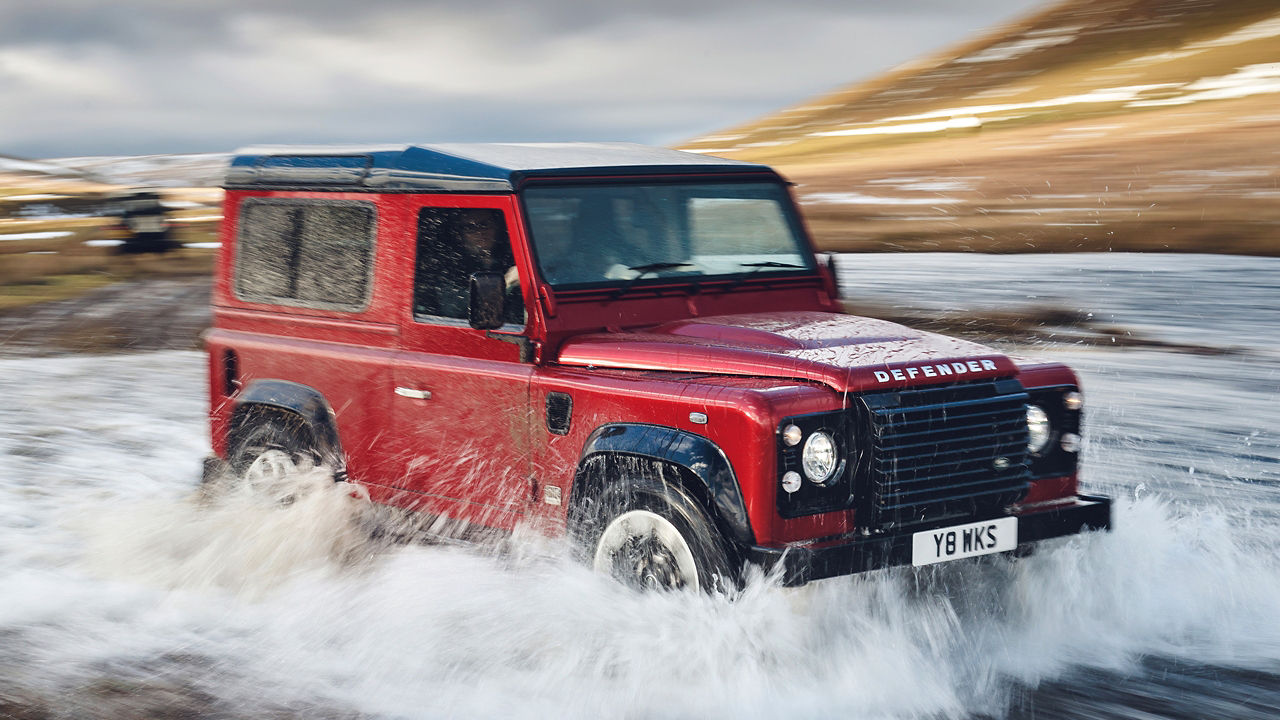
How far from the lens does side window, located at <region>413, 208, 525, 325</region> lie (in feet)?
17.5

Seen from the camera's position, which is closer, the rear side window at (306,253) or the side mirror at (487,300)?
the side mirror at (487,300)

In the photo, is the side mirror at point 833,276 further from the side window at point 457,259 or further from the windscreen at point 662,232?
A: the side window at point 457,259

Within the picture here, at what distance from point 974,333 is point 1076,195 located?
1558cm

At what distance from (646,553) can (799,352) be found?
89cm

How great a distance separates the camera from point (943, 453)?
4.56 meters

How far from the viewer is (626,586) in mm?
4715

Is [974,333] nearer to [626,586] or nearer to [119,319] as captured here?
[626,586]

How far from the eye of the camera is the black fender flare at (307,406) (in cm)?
A: 611

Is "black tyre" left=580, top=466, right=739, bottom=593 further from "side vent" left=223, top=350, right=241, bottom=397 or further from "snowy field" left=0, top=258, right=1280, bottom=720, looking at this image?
"side vent" left=223, top=350, right=241, bottom=397

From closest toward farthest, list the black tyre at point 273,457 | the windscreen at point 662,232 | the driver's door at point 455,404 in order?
the driver's door at point 455,404
the windscreen at point 662,232
the black tyre at point 273,457

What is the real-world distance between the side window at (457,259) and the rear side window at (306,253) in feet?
1.25

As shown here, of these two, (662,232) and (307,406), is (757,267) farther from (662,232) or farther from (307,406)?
(307,406)

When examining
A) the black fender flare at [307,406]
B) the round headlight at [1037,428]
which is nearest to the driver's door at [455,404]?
the black fender flare at [307,406]

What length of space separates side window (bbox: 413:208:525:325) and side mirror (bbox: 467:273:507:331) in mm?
74
